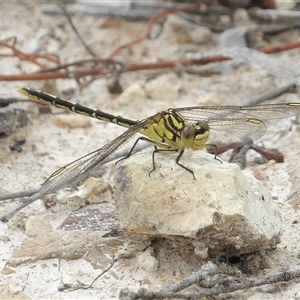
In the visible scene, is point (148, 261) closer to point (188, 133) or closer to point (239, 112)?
point (188, 133)

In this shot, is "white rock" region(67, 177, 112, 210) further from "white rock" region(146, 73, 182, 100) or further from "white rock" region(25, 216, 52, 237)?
"white rock" region(146, 73, 182, 100)

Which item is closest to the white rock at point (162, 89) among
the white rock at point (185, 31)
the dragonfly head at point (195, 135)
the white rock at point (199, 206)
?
the white rock at point (185, 31)

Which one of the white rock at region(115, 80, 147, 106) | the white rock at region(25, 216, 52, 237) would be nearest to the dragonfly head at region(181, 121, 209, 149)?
the white rock at region(25, 216, 52, 237)

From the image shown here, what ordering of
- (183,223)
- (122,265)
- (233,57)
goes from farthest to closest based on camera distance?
(233,57)
(122,265)
(183,223)

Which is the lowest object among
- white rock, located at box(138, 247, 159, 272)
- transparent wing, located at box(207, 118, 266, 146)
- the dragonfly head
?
white rock, located at box(138, 247, 159, 272)

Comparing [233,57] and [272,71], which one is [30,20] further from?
[272,71]

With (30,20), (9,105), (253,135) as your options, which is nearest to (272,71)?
(253,135)

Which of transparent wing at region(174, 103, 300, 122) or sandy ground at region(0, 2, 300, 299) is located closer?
sandy ground at region(0, 2, 300, 299)
